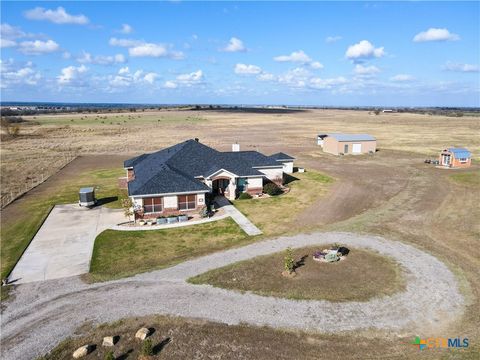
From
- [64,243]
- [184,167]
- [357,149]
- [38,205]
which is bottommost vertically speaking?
[64,243]

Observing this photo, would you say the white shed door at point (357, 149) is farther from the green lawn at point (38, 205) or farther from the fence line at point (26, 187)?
the fence line at point (26, 187)

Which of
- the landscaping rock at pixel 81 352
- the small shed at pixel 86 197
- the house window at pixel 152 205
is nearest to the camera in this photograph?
the landscaping rock at pixel 81 352

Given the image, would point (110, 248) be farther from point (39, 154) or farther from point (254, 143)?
point (254, 143)

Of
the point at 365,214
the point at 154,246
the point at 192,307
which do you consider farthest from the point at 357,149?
the point at 192,307

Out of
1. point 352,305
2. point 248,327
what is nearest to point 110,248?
point 248,327

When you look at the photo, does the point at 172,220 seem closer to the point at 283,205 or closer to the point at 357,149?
the point at 283,205

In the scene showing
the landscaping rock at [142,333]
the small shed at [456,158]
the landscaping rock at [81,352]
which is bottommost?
the landscaping rock at [81,352]

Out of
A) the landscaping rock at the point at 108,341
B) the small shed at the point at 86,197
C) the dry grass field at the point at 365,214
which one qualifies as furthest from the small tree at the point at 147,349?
the small shed at the point at 86,197
